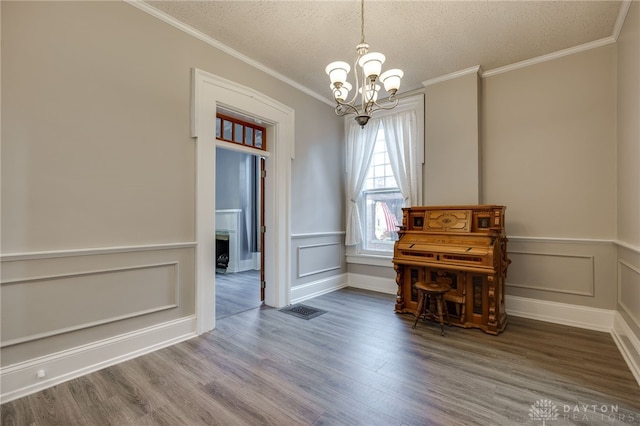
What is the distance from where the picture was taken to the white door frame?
2.94m

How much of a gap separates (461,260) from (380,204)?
1838mm

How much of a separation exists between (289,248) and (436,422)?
102 inches

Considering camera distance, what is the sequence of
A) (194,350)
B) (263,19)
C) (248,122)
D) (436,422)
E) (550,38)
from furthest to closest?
1. (248,122)
2. (550,38)
3. (263,19)
4. (194,350)
5. (436,422)

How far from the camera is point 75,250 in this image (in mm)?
2197

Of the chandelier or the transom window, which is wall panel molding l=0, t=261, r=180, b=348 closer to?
the transom window

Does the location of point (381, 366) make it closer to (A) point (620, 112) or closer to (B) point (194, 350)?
(B) point (194, 350)

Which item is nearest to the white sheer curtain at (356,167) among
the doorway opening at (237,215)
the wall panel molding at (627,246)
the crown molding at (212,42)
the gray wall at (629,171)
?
the crown molding at (212,42)

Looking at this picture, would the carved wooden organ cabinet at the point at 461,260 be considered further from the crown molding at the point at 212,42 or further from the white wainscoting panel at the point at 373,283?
the crown molding at the point at 212,42

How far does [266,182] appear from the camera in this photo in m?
3.89

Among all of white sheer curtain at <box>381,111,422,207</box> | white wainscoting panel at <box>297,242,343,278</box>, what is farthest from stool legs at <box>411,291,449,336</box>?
white wainscoting panel at <box>297,242,343,278</box>

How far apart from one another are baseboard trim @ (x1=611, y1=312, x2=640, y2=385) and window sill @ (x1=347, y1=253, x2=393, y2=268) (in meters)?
2.42

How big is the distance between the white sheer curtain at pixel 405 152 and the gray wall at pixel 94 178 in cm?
256

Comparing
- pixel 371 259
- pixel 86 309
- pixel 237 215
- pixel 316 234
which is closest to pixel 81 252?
pixel 86 309

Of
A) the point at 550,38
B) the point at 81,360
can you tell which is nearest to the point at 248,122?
the point at 81,360
